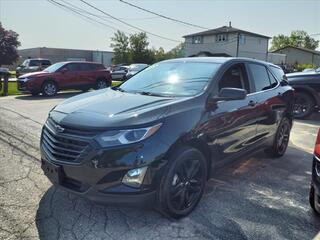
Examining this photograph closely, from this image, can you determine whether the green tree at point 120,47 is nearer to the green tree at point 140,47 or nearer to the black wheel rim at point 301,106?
the green tree at point 140,47

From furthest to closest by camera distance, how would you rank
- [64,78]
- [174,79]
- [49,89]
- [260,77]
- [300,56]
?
[300,56] < [64,78] < [49,89] < [260,77] < [174,79]

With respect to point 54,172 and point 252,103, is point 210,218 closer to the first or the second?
point 54,172

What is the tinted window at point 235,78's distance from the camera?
14.3 feet

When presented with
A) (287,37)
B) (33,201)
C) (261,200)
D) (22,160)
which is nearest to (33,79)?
(22,160)

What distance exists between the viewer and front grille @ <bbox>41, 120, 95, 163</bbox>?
3.15 m

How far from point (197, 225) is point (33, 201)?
72.5 inches

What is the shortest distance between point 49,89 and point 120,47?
147 feet

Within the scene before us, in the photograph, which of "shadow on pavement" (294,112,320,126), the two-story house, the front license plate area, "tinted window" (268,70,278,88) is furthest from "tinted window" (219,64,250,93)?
the two-story house

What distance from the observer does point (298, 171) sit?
17.6ft

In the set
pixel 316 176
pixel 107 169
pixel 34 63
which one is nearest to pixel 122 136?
pixel 107 169

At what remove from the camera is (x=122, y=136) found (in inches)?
123

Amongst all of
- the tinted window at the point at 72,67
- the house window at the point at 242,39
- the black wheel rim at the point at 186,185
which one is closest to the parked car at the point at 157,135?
the black wheel rim at the point at 186,185

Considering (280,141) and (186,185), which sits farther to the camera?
(280,141)

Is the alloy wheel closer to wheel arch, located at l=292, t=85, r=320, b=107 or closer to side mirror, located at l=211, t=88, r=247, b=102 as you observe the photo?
wheel arch, located at l=292, t=85, r=320, b=107
